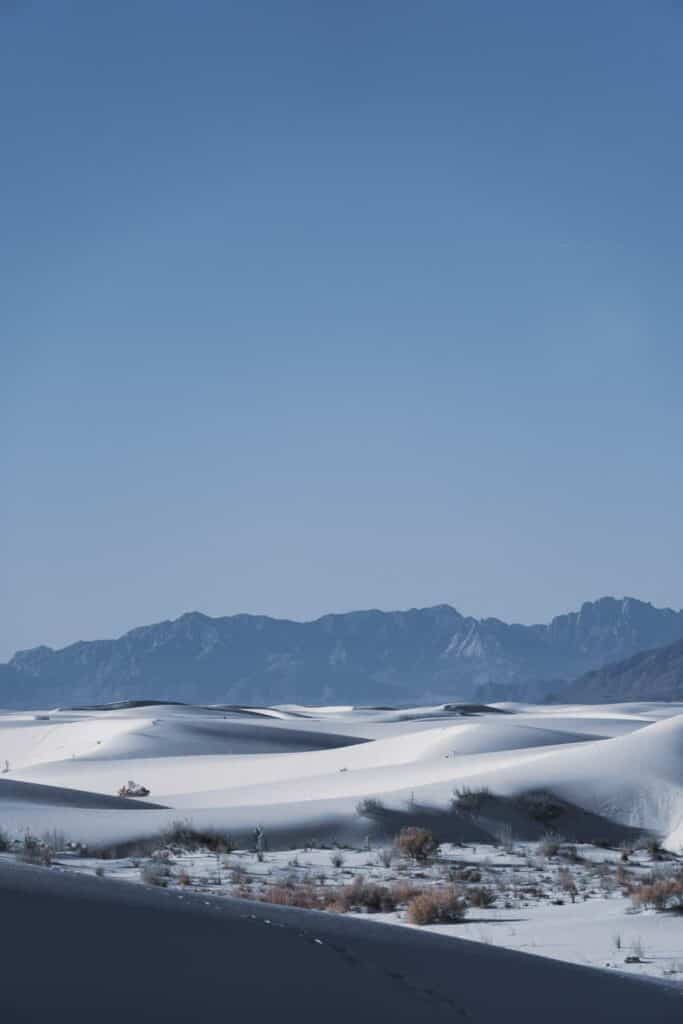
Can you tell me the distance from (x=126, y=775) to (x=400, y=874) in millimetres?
22777

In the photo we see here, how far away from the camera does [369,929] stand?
945 cm

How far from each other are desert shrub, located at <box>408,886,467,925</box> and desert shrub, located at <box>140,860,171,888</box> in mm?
2529

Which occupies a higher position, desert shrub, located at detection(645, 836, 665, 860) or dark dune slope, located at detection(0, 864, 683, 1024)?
dark dune slope, located at detection(0, 864, 683, 1024)

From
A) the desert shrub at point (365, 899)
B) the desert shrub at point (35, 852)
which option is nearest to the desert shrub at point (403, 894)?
the desert shrub at point (365, 899)

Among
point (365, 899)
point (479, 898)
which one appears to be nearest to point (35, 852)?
point (365, 899)

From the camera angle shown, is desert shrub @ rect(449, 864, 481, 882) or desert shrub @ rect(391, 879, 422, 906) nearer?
desert shrub @ rect(391, 879, 422, 906)

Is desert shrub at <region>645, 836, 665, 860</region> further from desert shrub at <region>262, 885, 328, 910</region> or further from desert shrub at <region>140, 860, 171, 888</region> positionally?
desert shrub at <region>140, 860, 171, 888</region>

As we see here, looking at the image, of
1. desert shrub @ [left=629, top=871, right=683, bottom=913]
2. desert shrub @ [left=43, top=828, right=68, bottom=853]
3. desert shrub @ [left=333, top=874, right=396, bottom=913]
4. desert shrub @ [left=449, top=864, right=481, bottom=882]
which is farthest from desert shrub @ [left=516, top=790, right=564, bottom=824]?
desert shrub @ [left=333, top=874, right=396, bottom=913]

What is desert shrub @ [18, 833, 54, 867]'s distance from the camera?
16.6 m

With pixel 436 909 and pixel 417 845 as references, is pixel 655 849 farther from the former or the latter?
pixel 436 909

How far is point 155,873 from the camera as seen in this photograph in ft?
54.8

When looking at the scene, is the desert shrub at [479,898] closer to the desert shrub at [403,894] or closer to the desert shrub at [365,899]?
the desert shrub at [403,894]

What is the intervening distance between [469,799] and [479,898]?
9.39m

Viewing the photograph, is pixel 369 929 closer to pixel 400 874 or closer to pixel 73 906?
pixel 73 906
